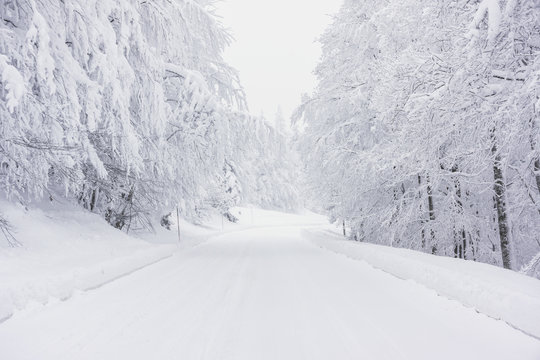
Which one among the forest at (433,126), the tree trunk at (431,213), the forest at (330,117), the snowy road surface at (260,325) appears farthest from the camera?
the tree trunk at (431,213)

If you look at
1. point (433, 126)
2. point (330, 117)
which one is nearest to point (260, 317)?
point (433, 126)

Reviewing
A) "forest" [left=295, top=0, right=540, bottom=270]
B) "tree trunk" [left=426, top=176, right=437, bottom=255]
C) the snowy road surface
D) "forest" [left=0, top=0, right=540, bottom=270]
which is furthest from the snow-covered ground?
"tree trunk" [left=426, top=176, right=437, bottom=255]

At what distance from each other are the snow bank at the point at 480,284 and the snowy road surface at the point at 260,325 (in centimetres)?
17

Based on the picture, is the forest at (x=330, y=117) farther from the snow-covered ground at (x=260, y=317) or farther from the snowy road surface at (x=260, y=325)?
the snowy road surface at (x=260, y=325)

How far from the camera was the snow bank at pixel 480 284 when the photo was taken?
5148 mm

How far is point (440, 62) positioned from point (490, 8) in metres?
2.42

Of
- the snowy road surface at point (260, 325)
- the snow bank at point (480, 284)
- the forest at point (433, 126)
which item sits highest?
the forest at point (433, 126)

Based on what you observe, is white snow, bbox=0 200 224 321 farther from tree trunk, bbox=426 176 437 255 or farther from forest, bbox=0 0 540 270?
tree trunk, bbox=426 176 437 255

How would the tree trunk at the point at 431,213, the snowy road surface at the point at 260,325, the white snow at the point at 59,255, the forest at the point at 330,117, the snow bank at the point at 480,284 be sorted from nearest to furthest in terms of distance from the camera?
the snowy road surface at the point at 260,325, the snow bank at the point at 480,284, the white snow at the point at 59,255, the forest at the point at 330,117, the tree trunk at the point at 431,213

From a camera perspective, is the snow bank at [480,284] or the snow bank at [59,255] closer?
the snow bank at [480,284]

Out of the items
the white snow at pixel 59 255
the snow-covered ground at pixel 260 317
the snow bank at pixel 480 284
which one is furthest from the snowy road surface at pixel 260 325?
the white snow at pixel 59 255

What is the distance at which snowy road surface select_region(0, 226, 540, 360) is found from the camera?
4438mm

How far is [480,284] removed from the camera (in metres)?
6.18

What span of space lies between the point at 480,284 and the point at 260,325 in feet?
10.8
